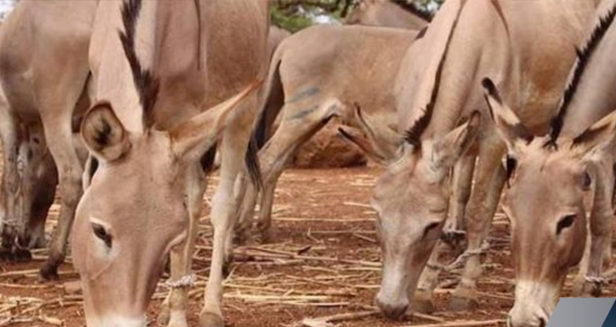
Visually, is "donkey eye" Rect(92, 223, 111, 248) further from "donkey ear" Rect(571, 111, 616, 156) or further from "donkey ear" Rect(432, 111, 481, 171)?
"donkey ear" Rect(571, 111, 616, 156)

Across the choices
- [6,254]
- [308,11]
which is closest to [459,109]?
[6,254]

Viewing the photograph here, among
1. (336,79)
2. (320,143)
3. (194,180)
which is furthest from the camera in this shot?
(320,143)

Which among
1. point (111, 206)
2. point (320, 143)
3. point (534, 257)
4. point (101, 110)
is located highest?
point (101, 110)

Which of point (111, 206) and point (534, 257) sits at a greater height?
point (111, 206)

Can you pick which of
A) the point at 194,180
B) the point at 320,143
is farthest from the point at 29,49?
the point at 320,143

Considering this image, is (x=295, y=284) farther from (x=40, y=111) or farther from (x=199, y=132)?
(x=199, y=132)

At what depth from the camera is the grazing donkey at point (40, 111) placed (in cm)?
780

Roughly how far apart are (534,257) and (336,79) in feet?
16.0

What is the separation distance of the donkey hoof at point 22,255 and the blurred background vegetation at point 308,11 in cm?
783

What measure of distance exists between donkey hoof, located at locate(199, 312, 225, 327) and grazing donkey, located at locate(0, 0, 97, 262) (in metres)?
1.67

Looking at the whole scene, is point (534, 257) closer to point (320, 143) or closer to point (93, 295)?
point (93, 295)

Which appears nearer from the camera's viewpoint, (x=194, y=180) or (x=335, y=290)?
(x=194, y=180)

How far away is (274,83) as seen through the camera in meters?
11.1

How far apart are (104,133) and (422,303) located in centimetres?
274
